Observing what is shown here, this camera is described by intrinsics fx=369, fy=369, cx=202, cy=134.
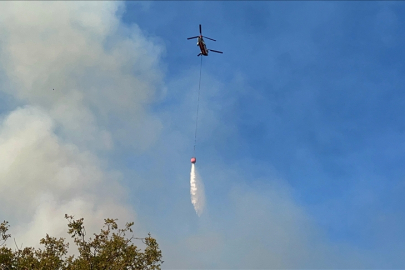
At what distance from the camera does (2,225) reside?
1722 inches

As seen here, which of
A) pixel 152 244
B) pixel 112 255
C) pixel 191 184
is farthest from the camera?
pixel 191 184

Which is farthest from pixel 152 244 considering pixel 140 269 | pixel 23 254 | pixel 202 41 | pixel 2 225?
pixel 202 41

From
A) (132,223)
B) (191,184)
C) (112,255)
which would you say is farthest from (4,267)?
(191,184)

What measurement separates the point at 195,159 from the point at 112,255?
18151 mm

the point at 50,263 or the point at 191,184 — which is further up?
the point at 191,184

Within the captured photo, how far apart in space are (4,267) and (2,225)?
5.50 metres

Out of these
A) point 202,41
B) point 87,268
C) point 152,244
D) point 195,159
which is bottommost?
point 87,268

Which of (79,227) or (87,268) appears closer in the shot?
(87,268)

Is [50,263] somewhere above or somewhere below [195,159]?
below

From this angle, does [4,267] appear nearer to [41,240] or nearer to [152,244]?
[41,240]

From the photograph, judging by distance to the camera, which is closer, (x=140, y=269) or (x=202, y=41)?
(x=140, y=269)

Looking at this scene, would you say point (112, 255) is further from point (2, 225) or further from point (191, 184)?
point (191, 184)

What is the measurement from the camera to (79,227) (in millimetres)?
44406

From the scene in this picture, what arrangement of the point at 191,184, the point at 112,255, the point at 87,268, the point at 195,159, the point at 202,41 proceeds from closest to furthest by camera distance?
the point at 87,268, the point at 112,255, the point at 195,159, the point at 202,41, the point at 191,184
